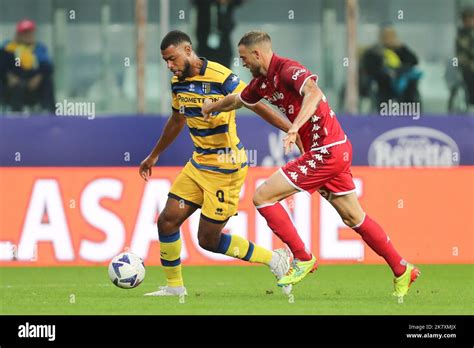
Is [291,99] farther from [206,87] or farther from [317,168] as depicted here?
[206,87]

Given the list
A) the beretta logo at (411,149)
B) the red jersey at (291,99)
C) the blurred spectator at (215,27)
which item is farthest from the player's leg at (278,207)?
the blurred spectator at (215,27)

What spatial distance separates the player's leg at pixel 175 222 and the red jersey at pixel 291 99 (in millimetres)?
1021

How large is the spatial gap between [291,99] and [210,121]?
0.96 metres

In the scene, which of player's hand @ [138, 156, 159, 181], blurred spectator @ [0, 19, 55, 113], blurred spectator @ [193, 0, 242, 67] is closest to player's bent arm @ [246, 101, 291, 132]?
player's hand @ [138, 156, 159, 181]

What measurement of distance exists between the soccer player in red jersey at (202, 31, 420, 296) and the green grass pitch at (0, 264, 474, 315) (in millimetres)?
407

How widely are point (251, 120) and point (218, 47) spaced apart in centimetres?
167

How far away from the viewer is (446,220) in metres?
16.0

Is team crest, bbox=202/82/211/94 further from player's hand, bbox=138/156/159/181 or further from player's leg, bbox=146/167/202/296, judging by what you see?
player's hand, bbox=138/156/159/181

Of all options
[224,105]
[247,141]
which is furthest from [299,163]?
[247,141]

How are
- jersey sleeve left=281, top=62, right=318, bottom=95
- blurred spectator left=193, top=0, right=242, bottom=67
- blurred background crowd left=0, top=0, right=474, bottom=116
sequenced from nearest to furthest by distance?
jersey sleeve left=281, top=62, right=318, bottom=95 → blurred spectator left=193, top=0, right=242, bottom=67 → blurred background crowd left=0, top=0, right=474, bottom=116

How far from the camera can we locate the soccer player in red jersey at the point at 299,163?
37.3 ft

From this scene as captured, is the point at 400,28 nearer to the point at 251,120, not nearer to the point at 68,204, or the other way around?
the point at 251,120

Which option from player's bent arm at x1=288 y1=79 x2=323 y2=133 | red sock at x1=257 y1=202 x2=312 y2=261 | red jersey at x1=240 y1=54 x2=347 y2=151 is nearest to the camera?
player's bent arm at x1=288 y1=79 x2=323 y2=133

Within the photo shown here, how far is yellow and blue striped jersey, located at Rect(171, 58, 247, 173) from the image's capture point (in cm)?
1209
